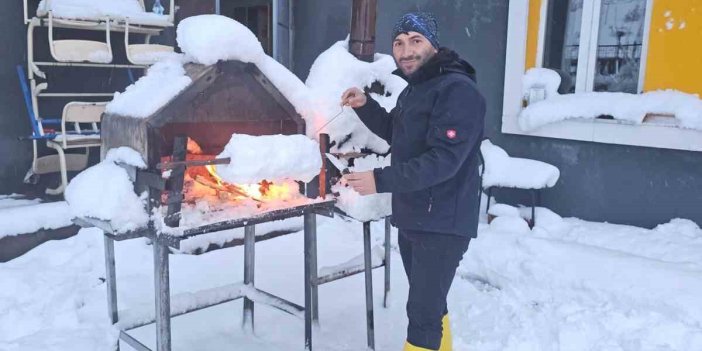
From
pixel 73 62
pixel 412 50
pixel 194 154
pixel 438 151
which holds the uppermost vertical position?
pixel 412 50

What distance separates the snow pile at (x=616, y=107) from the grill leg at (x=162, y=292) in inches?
167

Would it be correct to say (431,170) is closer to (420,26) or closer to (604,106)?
(420,26)

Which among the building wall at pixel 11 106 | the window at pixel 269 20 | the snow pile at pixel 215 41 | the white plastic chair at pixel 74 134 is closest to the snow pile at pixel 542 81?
the snow pile at pixel 215 41

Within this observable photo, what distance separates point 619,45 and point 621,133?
952 millimetres

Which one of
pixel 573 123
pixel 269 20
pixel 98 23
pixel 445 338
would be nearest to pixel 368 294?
pixel 445 338

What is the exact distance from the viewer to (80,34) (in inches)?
247

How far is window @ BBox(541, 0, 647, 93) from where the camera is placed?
5.49m

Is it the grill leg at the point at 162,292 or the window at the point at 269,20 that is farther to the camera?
the window at the point at 269,20

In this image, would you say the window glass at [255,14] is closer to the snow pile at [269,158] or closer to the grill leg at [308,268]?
the grill leg at [308,268]

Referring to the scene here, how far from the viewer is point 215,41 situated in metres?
2.72

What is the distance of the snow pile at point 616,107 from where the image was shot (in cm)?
487

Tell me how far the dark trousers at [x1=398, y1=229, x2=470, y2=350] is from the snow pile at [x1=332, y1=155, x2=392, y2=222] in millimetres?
520

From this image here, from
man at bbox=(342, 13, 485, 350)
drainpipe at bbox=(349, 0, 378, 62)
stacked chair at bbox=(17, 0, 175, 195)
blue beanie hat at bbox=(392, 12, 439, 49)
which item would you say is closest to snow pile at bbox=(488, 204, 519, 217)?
drainpipe at bbox=(349, 0, 378, 62)

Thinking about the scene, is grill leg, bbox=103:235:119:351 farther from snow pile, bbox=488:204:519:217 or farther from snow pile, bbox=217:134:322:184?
snow pile, bbox=488:204:519:217
